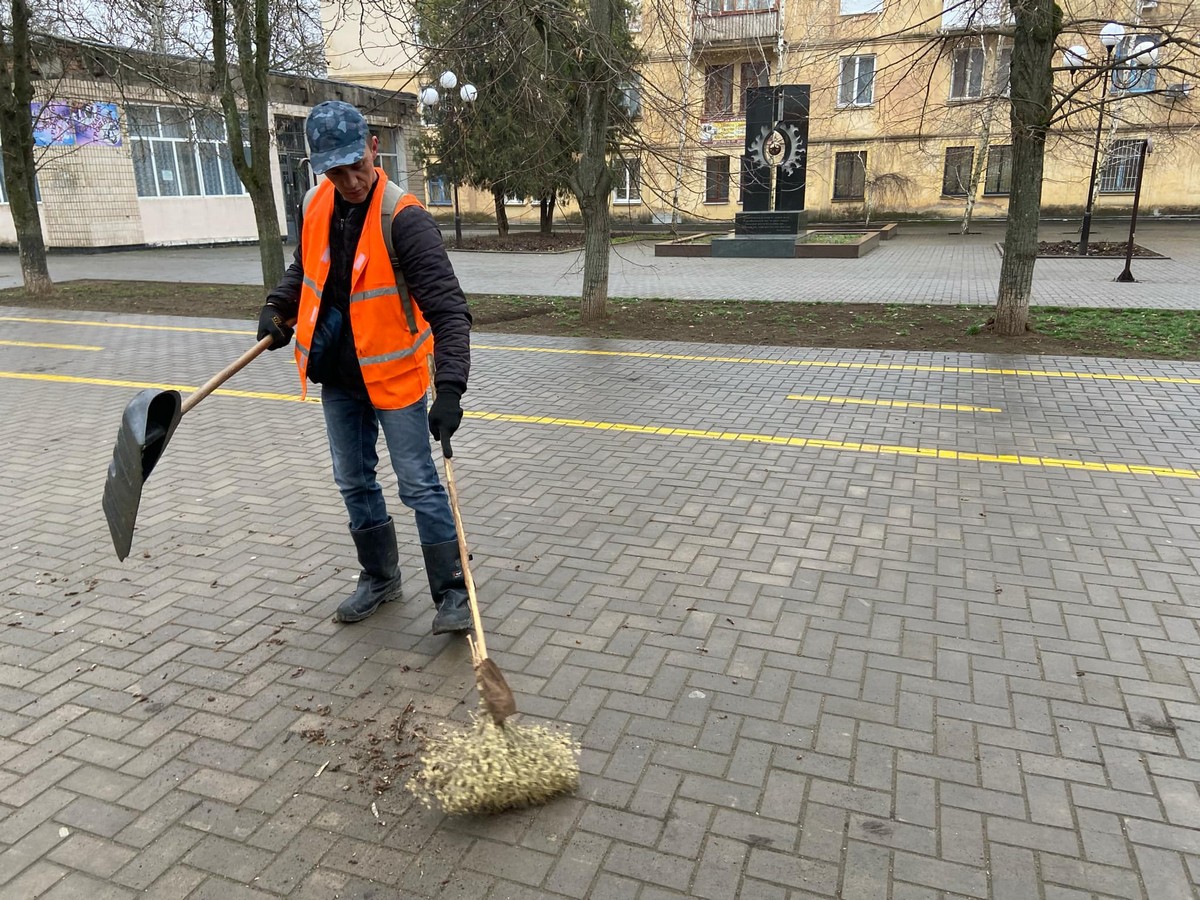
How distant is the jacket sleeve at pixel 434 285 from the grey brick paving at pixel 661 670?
4.02 feet

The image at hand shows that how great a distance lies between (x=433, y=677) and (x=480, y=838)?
92cm

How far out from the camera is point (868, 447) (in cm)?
628

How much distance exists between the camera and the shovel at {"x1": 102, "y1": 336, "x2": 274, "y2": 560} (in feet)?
10.4

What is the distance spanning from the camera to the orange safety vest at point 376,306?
10.9ft

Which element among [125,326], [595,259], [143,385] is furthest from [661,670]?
[125,326]

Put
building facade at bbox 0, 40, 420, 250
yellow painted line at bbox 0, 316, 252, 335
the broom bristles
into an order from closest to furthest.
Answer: the broom bristles → yellow painted line at bbox 0, 316, 252, 335 → building facade at bbox 0, 40, 420, 250

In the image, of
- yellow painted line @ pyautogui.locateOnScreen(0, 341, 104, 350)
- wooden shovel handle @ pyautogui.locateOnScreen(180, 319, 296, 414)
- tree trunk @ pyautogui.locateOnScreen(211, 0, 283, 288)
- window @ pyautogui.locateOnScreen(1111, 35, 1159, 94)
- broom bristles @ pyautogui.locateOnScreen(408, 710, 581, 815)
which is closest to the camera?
broom bristles @ pyautogui.locateOnScreen(408, 710, 581, 815)

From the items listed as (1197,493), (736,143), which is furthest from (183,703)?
(736,143)

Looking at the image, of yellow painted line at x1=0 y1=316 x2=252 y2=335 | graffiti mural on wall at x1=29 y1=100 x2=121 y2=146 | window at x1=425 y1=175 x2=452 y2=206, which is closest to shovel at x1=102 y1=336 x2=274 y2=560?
yellow painted line at x1=0 y1=316 x2=252 y2=335

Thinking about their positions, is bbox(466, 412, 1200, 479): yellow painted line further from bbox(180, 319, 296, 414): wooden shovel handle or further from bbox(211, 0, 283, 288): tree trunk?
bbox(211, 0, 283, 288): tree trunk

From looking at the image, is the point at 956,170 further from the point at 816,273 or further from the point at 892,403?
the point at 892,403

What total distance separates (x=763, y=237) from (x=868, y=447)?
17.4 m

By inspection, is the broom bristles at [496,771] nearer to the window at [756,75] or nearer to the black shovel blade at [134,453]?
the black shovel blade at [134,453]

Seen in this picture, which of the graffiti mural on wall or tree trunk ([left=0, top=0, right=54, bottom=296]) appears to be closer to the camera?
tree trunk ([left=0, top=0, right=54, bottom=296])
